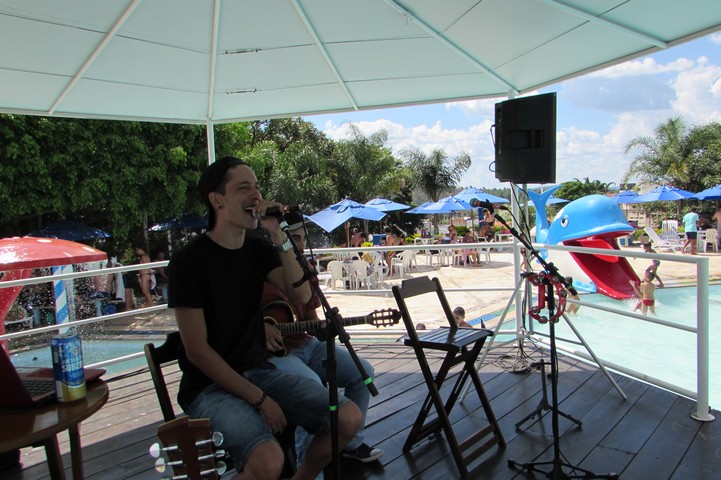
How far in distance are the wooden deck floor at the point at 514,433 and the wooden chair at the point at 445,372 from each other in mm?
79

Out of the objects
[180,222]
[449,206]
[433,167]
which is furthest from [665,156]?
[180,222]

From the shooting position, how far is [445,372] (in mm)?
2705

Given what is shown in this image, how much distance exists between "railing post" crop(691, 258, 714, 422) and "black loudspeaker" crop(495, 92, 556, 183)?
1163 millimetres

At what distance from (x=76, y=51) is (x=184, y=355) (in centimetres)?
257

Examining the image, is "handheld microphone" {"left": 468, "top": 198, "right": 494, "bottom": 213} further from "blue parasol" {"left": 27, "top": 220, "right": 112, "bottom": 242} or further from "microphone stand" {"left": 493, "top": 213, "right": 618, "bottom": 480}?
"blue parasol" {"left": 27, "top": 220, "right": 112, "bottom": 242}

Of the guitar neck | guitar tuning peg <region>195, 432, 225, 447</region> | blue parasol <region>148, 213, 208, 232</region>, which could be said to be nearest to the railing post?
the guitar neck

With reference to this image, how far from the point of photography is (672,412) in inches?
A: 126

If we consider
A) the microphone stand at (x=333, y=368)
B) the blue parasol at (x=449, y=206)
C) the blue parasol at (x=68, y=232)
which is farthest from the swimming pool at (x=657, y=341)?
the blue parasol at (x=68, y=232)

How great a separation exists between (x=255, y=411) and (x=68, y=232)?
45.6 feet

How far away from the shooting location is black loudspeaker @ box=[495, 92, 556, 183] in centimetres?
373

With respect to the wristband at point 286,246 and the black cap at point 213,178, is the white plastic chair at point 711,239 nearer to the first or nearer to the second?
the wristband at point 286,246

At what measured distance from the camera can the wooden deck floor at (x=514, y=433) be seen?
2.63 m

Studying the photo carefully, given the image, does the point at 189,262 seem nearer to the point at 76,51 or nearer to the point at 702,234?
the point at 76,51

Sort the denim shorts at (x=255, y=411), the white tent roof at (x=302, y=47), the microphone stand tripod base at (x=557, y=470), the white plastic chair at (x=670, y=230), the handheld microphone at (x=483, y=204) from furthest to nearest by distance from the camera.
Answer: the white plastic chair at (x=670, y=230) < the white tent roof at (x=302, y=47) < the handheld microphone at (x=483, y=204) < the microphone stand tripod base at (x=557, y=470) < the denim shorts at (x=255, y=411)
